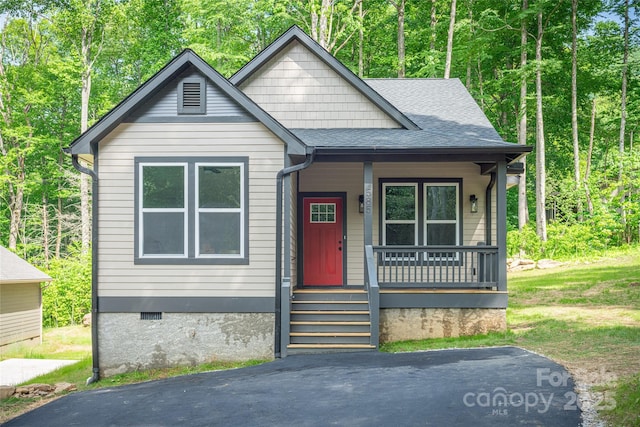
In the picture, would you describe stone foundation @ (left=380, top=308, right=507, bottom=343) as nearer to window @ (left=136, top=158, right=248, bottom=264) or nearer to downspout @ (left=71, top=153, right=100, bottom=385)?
window @ (left=136, top=158, right=248, bottom=264)

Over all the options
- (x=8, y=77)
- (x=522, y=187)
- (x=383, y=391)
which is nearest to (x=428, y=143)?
(x=383, y=391)

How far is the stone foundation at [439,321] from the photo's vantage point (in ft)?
35.6

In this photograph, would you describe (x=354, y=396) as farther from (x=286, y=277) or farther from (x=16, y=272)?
(x=16, y=272)

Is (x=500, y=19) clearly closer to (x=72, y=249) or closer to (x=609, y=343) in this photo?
Result: (x=609, y=343)

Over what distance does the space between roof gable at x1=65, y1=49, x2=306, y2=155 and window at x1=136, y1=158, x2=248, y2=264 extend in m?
0.81

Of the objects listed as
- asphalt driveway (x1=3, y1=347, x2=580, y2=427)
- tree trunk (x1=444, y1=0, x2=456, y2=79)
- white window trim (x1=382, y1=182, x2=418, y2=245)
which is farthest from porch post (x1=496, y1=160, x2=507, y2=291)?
tree trunk (x1=444, y1=0, x2=456, y2=79)

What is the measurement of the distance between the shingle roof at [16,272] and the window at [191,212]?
12977 millimetres

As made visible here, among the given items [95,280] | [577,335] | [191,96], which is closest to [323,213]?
[191,96]

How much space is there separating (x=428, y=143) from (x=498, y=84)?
16394 mm

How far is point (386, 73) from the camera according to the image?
1184 inches

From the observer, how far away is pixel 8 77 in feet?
97.4

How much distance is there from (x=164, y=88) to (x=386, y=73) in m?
21.2

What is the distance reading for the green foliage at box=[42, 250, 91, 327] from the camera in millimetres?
24359

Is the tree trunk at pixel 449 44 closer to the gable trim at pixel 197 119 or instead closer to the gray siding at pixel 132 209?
the gable trim at pixel 197 119
